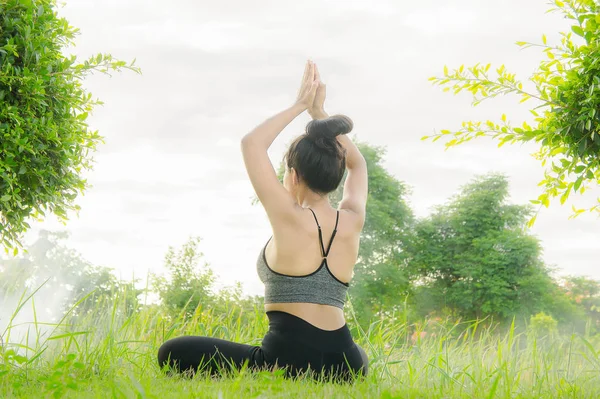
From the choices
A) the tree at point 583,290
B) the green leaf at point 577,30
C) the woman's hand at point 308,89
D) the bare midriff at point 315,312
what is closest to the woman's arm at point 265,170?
the woman's hand at point 308,89

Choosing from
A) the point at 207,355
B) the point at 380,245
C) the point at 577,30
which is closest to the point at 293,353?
the point at 207,355

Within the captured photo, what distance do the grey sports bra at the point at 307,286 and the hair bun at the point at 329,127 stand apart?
0.53m

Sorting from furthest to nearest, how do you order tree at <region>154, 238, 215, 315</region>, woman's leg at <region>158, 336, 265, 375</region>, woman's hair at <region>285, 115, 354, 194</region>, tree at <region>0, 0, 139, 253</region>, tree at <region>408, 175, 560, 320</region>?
tree at <region>408, 175, 560, 320</region>
tree at <region>154, 238, 215, 315</region>
tree at <region>0, 0, 139, 253</region>
woman's leg at <region>158, 336, 265, 375</region>
woman's hair at <region>285, 115, 354, 194</region>

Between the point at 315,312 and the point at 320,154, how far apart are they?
1048mm

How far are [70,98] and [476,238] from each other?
3104cm

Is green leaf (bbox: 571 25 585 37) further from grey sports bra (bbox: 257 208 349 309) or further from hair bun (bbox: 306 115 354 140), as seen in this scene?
grey sports bra (bbox: 257 208 349 309)

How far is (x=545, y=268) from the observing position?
34.3 metres

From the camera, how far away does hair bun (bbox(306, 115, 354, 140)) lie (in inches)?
153

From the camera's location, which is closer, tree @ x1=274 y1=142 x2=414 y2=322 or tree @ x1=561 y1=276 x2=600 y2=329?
tree @ x1=274 y1=142 x2=414 y2=322

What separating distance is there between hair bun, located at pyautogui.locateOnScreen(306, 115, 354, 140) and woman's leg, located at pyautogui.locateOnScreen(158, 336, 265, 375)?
1.51 meters

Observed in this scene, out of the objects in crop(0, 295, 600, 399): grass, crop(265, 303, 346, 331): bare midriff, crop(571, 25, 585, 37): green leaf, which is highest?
crop(571, 25, 585, 37): green leaf

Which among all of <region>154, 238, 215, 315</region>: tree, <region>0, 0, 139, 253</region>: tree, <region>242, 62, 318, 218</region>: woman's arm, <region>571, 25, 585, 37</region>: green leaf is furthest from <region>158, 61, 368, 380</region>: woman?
<region>154, 238, 215, 315</region>: tree

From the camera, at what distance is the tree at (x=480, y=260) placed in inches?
1297

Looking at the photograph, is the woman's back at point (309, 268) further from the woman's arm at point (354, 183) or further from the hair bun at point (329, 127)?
the hair bun at point (329, 127)
